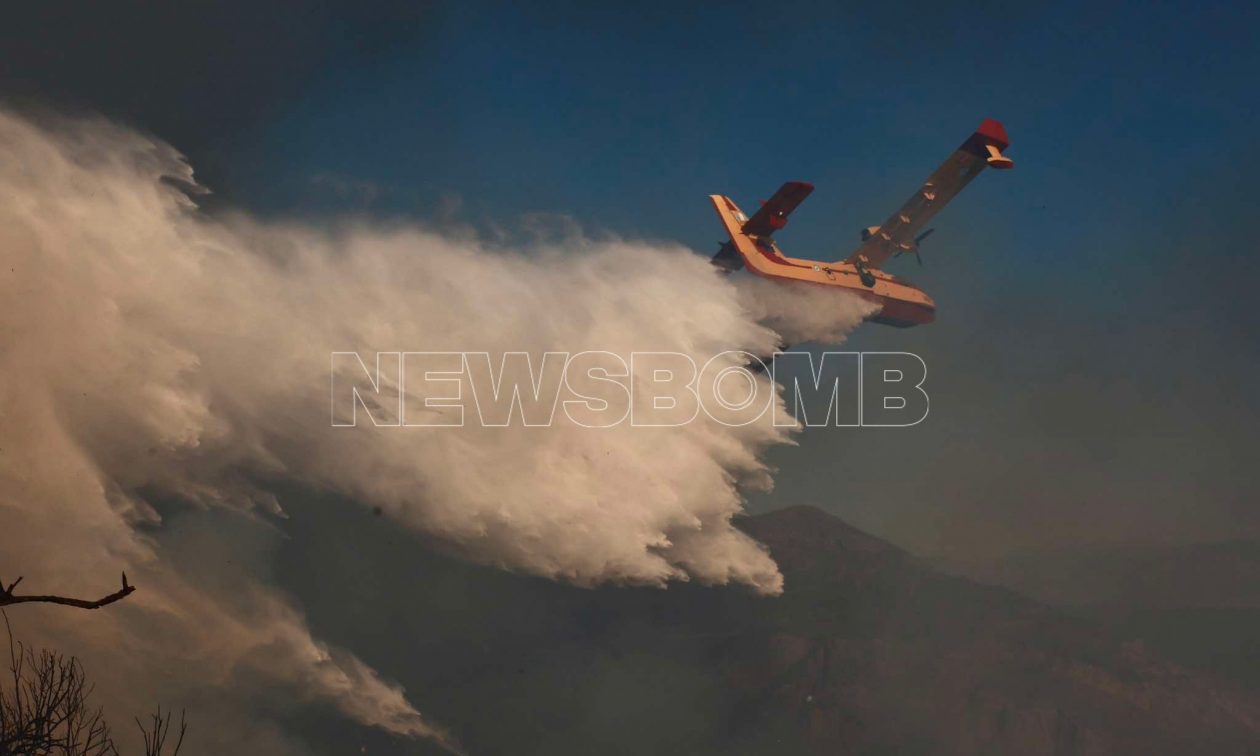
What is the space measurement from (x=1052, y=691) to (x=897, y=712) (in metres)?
9.79

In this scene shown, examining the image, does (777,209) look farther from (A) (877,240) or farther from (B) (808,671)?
(B) (808,671)

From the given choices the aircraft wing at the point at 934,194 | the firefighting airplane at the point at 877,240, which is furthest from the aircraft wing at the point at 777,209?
the aircraft wing at the point at 934,194

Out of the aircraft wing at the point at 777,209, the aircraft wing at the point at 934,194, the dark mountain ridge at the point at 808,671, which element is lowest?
the dark mountain ridge at the point at 808,671

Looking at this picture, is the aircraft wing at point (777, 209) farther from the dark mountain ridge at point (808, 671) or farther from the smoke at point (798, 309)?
the dark mountain ridge at point (808, 671)

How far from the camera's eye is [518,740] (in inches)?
1606

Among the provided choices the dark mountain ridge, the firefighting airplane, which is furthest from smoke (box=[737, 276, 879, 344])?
the dark mountain ridge

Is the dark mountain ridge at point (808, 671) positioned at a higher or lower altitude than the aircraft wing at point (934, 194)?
lower

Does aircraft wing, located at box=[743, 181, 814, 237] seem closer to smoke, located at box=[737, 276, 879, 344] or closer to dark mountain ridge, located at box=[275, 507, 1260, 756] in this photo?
smoke, located at box=[737, 276, 879, 344]

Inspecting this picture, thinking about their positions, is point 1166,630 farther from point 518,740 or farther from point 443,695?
point 443,695

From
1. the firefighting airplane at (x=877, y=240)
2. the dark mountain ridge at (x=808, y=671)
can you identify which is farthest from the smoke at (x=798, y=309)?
the dark mountain ridge at (x=808, y=671)

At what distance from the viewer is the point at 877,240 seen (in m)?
29.4

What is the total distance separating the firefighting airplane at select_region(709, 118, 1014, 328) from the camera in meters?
27.2

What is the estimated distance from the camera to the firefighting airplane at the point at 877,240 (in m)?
27.2

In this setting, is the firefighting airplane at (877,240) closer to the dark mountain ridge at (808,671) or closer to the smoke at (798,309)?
the smoke at (798,309)
